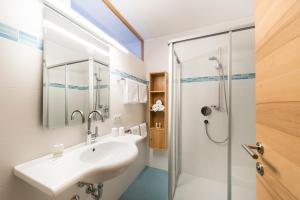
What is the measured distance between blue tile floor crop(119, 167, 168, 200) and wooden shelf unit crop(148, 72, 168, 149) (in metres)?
0.46

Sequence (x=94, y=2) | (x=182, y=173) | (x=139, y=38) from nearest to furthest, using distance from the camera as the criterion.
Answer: (x=94, y=2)
(x=182, y=173)
(x=139, y=38)

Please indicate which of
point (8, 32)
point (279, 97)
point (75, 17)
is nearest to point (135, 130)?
point (75, 17)

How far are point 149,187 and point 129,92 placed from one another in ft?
4.54

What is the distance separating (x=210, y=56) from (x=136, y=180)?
7.16 ft

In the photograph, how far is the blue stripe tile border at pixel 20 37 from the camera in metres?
0.77

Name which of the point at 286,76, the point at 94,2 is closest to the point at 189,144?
the point at 286,76

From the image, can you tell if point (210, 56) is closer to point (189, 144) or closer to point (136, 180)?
point (189, 144)

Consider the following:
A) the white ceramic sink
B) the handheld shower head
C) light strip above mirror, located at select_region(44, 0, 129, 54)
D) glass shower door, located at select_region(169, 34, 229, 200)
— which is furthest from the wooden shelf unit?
the white ceramic sink

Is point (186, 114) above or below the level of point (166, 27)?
below

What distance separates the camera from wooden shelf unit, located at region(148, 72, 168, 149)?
7.39ft

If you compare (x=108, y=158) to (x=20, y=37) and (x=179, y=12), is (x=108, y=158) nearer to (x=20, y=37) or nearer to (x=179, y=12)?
(x=20, y=37)

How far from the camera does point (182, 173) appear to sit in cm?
208

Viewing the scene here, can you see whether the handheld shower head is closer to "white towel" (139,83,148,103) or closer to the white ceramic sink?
"white towel" (139,83,148,103)

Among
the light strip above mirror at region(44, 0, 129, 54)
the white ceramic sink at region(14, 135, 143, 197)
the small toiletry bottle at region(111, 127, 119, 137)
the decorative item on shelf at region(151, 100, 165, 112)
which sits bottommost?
the white ceramic sink at region(14, 135, 143, 197)
